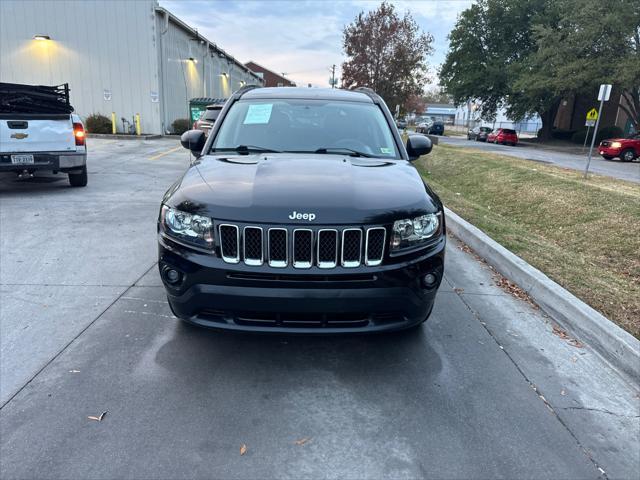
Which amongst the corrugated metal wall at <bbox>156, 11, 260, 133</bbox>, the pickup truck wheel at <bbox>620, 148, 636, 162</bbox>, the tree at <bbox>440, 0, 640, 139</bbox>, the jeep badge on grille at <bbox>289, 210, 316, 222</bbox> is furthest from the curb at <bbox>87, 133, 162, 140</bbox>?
the tree at <bbox>440, 0, 640, 139</bbox>

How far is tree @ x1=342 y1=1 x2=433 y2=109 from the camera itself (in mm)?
30562

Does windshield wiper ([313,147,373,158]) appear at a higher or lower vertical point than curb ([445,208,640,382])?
higher

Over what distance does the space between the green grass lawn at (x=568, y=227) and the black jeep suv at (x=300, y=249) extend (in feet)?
7.40

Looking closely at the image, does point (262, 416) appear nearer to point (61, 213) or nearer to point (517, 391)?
point (517, 391)

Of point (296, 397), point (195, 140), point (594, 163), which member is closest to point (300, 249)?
point (296, 397)

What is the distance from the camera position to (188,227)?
2.87m

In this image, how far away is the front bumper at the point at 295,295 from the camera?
269 centimetres

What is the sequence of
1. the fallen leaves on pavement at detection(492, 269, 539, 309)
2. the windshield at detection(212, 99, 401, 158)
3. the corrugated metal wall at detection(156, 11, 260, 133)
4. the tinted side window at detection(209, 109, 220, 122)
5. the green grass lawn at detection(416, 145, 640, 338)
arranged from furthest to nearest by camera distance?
1. the corrugated metal wall at detection(156, 11, 260, 133)
2. the tinted side window at detection(209, 109, 220, 122)
3. the green grass lawn at detection(416, 145, 640, 338)
4. the fallen leaves on pavement at detection(492, 269, 539, 309)
5. the windshield at detection(212, 99, 401, 158)

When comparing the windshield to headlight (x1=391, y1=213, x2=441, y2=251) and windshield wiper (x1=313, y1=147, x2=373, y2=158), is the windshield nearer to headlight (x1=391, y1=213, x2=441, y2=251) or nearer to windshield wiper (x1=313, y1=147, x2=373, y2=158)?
windshield wiper (x1=313, y1=147, x2=373, y2=158)

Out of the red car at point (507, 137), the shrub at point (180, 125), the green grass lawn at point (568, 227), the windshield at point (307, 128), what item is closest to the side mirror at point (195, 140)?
the windshield at point (307, 128)

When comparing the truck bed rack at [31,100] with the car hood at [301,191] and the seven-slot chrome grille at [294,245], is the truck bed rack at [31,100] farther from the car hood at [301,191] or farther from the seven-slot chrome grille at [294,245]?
the seven-slot chrome grille at [294,245]

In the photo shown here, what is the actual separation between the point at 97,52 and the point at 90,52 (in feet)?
1.13

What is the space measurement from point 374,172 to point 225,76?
38744mm

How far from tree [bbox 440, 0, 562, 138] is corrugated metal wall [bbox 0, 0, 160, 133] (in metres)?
30.0
